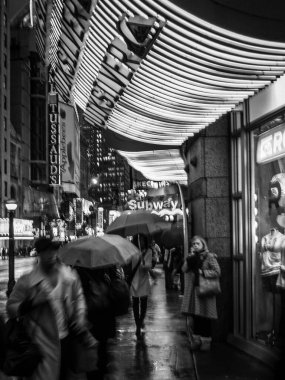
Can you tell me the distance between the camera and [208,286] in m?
8.90

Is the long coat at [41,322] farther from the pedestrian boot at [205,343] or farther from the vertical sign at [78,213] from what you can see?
the vertical sign at [78,213]

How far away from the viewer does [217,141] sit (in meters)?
9.90

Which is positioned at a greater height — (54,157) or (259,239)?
(54,157)

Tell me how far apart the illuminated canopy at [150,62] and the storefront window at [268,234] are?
2.90 ft

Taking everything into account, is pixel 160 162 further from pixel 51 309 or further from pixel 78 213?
pixel 78 213

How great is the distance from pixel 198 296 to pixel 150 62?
4038 millimetres

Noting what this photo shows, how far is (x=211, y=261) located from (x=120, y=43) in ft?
12.6

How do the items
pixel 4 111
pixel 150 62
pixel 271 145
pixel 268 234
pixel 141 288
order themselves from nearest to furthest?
pixel 150 62
pixel 271 145
pixel 268 234
pixel 141 288
pixel 4 111

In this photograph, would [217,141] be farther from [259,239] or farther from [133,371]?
[133,371]

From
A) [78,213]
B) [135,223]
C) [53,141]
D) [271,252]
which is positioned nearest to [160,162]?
[135,223]

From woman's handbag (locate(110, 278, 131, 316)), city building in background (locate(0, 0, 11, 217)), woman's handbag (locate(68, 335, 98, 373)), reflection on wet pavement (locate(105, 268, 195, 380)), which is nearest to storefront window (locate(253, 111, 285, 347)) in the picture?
reflection on wet pavement (locate(105, 268, 195, 380))

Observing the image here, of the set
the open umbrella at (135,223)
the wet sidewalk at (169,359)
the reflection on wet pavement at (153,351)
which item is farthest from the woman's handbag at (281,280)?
the open umbrella at (135,223)

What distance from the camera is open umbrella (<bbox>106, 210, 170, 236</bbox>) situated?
12508 mm

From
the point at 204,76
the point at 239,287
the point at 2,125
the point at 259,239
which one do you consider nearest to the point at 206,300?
the point at 239,287
